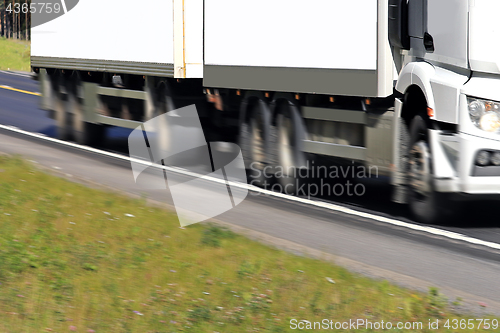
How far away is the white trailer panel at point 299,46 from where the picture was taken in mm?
9922

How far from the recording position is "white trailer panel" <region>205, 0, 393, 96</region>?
9.92 m

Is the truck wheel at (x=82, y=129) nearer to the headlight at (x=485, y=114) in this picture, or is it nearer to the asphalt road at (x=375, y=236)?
the asphalt road at (x=375, y=236)

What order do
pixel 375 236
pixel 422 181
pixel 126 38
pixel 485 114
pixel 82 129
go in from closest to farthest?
pixel 485 114 < pixel 375 236 < pixel 422 181 < pixel 126 38 < pixel 82 129

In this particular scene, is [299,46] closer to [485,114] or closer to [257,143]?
[257,143]

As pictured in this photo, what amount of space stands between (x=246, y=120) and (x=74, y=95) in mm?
6490

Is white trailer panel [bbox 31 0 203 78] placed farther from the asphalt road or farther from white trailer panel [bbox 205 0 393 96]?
the asphalt road

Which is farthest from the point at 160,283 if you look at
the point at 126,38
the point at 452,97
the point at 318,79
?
the point at 126,38

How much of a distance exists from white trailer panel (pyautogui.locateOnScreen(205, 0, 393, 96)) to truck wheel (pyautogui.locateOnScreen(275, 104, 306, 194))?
437 mm

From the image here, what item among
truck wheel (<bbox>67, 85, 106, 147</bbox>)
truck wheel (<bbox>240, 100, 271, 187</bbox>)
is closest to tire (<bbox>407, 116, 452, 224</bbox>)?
truck wheel (<bbox>240, 100, 271, 187</bbox>)

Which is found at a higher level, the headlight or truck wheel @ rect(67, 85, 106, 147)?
the headlight

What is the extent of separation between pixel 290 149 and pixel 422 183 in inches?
120

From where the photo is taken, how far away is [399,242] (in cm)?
833

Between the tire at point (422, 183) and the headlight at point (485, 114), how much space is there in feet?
2.45

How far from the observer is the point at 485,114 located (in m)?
8.26
